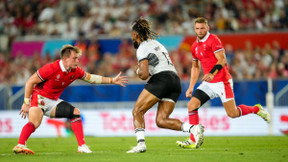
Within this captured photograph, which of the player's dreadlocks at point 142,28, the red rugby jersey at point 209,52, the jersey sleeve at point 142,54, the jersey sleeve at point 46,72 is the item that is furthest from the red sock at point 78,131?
the red rugby jersey at point 209,52

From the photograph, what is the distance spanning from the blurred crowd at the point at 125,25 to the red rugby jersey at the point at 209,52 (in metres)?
7.77

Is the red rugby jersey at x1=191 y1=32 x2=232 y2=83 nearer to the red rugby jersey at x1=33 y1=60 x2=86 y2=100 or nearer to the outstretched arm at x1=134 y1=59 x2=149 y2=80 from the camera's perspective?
the outstretched arm at x1=134 y1=59 x2=149 y2=80

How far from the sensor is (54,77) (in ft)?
33.3

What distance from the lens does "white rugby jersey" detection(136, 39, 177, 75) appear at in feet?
31.5

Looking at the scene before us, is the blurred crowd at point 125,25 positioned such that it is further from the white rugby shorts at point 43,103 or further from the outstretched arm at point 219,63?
the white rugby shorts at point 43,103

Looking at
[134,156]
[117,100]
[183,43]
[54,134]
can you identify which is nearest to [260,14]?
[183,43]

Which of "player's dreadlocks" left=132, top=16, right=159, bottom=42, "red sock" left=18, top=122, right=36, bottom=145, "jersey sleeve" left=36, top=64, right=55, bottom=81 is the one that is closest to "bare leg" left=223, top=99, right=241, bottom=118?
"player's dreadlocks" left=132, top=16, right=159, bottom=42

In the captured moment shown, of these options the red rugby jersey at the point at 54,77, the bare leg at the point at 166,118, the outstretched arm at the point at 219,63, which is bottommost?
the bare leg at the point at 166,118

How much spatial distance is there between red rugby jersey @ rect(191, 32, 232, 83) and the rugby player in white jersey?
145 cm

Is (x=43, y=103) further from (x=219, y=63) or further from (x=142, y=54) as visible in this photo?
(x=219, y=63)

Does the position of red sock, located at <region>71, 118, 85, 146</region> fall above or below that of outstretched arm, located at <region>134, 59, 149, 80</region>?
below

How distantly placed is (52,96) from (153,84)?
223cm

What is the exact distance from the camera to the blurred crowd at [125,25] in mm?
19672

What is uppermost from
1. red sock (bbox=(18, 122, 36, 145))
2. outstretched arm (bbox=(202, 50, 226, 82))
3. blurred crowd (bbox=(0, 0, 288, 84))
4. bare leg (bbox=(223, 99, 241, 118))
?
blurred crowd (bbox=(0, 0, 288, 84))
